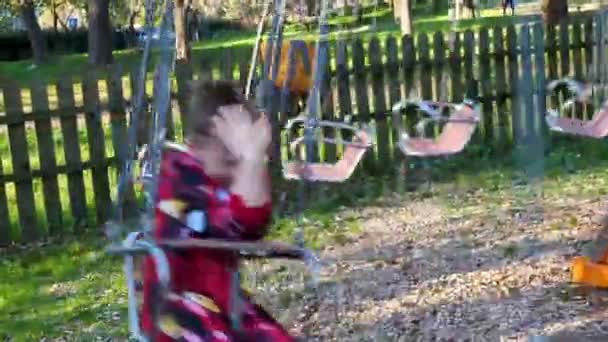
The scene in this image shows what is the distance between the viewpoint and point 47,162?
665cm

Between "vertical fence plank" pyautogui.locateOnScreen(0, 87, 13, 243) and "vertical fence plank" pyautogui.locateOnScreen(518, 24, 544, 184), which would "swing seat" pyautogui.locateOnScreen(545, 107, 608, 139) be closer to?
"vertical fence plank" pyautogui.locateOnScreen(518, 24, 544, 184)

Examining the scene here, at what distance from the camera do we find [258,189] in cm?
212

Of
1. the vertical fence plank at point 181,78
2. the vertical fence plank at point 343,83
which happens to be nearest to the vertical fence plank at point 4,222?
the vertical fence plank at point 181,78

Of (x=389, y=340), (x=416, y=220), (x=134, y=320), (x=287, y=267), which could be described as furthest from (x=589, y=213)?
(x=134, y=320)

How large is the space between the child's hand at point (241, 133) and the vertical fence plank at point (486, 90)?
7.05 meters

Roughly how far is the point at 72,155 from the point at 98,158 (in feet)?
0.62

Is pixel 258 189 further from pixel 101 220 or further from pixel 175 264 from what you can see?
pixel 101 220

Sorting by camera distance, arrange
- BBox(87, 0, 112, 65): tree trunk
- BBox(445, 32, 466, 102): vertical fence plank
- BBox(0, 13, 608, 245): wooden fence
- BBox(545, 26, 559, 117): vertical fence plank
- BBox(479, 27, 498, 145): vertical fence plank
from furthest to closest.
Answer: BBox(87, 0, 112, 65): tree trunk → BBox(545, 26, 559, 117): vertical fence plank → BBox(479, 27, 498, 145): vertical fence plank → BBox(445, 32, 466, 102): vertical fence plank → BBox(0, 13, 608, 245): wooden fence

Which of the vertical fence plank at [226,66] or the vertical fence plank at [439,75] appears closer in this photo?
the vertical fence plank at [226,66]

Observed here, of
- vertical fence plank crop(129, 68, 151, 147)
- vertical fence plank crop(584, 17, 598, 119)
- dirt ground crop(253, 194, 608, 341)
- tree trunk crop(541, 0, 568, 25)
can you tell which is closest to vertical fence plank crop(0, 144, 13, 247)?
vertical fence plank crop(129, 68, 151, 147)

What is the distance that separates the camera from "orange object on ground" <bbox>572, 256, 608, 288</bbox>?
4.63 metres

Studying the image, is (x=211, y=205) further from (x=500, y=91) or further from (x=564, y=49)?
(x=564, y=49)

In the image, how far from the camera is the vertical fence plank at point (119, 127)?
697 centimetres

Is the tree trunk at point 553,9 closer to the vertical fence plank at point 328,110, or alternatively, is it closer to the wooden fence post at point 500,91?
the wooden fence post at point 500,91
